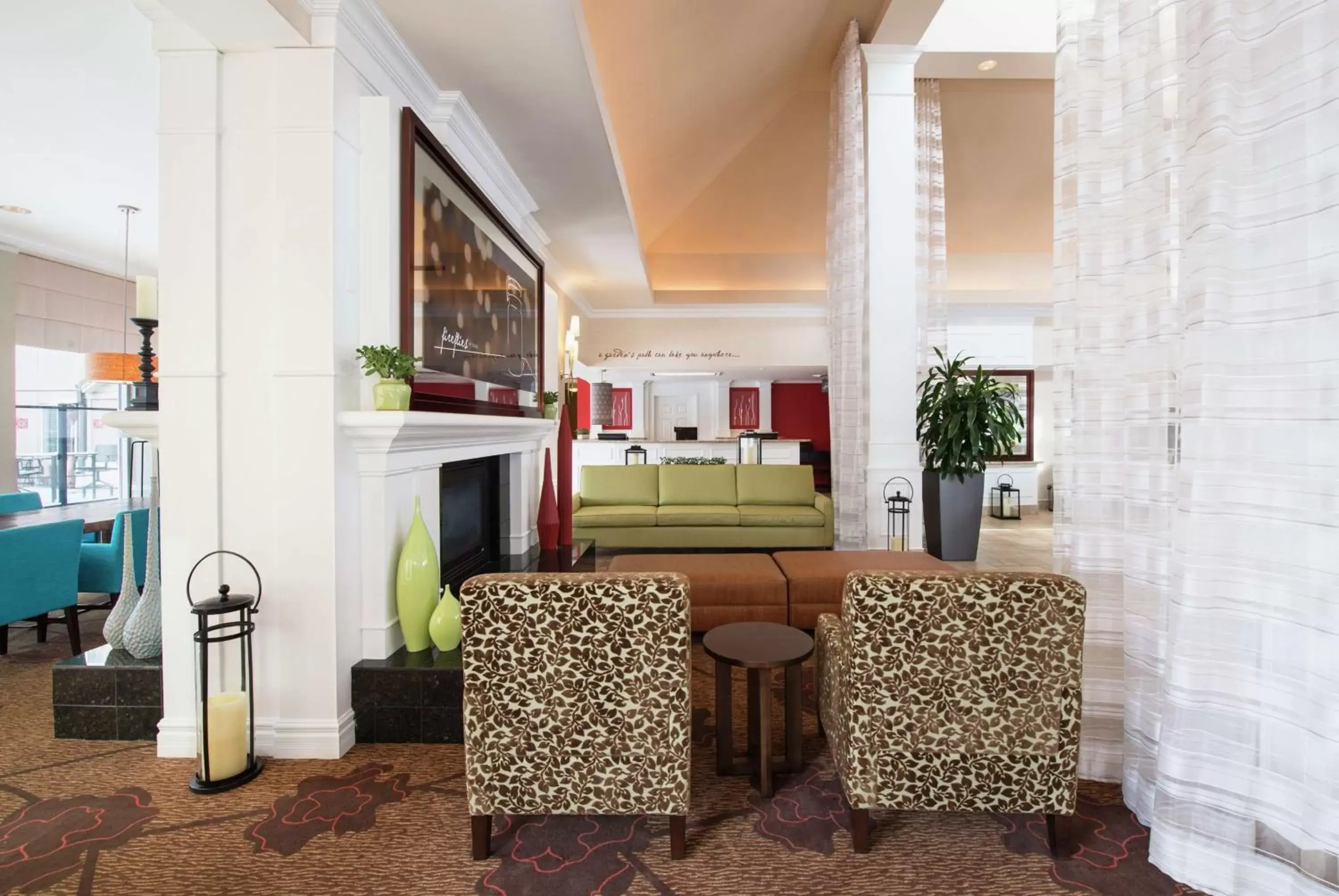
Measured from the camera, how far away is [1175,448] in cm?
182

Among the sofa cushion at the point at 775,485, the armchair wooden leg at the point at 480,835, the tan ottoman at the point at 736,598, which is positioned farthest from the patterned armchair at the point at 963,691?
the sofa cushion at the point at 775,485

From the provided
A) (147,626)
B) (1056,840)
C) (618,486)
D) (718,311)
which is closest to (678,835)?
(1056,840)

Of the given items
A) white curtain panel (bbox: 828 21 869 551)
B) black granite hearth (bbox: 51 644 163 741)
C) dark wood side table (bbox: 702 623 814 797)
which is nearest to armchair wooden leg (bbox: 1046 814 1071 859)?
dark wood side table (bbox: 702 623 814 797)

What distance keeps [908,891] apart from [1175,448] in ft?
4.79

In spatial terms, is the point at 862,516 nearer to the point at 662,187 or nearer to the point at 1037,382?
the point at 662,187

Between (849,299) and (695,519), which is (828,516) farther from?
(849,299)

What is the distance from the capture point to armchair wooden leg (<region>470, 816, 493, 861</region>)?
1688 millimetres

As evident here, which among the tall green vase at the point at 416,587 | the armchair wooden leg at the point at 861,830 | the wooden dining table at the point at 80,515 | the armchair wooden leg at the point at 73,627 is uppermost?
the wooden dining table at the point at 80,515

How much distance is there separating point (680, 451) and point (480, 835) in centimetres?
601

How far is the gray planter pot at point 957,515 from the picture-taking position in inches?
202

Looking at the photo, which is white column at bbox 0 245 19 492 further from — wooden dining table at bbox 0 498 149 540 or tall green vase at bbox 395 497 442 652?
tall green vase at bbox 395 497 442 652

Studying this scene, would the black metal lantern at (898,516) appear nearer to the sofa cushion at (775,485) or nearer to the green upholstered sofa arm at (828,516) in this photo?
the green upholstered sofa arm at (828,516)

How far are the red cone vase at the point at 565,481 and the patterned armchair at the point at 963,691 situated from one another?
3159mm

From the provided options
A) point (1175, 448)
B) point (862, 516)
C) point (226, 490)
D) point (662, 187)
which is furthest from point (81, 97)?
point (862, 516)
